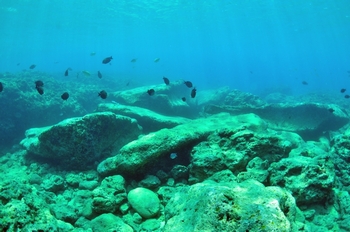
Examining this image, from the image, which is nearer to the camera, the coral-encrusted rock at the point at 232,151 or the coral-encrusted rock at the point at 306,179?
the coral-encrusted rock at the point at 306,179

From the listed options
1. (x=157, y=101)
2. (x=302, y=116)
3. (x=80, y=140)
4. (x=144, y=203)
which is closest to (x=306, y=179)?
(x=144, y=203)

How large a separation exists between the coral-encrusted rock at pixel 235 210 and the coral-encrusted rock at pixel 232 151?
1884 millimetres

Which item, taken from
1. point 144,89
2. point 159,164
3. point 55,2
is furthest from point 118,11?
point 159,164

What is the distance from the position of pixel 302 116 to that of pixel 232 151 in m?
8.58

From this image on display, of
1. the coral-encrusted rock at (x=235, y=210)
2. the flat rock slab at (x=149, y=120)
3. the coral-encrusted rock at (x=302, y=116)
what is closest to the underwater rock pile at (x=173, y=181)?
the coral-encrusted rock at (x=235, y=210)

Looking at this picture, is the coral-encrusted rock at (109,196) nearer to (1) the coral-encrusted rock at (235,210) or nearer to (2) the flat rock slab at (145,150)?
(2) the flat rock slab at (145,150)

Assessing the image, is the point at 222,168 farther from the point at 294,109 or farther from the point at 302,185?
the point at 294,109

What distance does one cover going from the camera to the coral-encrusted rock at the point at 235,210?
2385 mm

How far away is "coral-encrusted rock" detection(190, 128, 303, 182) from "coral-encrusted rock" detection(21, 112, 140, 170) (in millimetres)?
3137

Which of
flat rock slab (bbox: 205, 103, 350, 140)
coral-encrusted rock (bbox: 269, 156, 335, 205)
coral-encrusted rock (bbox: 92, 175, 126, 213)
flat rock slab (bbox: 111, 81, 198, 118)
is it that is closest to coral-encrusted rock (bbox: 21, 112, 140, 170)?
coral-encrusted rock (bbox: 92, 175, 126, 213)

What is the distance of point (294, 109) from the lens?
1206 cm

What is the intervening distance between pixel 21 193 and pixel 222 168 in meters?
3.64

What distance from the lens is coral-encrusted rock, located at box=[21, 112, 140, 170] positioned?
6656 millimetres

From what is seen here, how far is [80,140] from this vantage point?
671 cm
